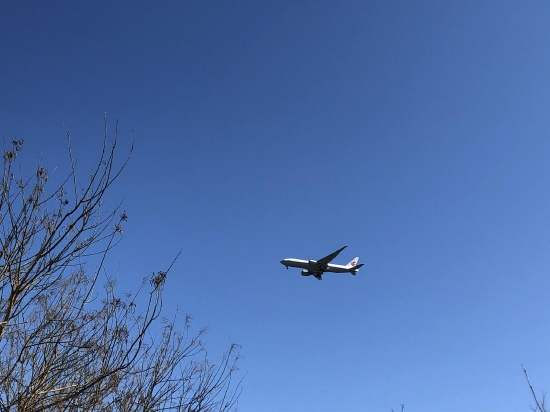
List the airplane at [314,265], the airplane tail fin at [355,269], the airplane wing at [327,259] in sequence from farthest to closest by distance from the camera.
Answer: the airplane tail fin at [355,269], the airplane at [314,265], the airplane wing at [327,259]

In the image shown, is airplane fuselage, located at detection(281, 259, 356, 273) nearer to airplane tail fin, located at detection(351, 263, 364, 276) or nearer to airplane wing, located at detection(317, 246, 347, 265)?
airplane wing, located at detection(317, 246, 347, 265)

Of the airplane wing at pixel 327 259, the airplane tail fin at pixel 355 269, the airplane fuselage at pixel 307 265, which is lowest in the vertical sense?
the airplane wing at pixel 327 259

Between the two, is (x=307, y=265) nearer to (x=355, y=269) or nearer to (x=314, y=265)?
(x=314, y=265)

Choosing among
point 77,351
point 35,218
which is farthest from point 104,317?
point 35,218

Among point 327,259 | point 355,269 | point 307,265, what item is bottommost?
point 327,259

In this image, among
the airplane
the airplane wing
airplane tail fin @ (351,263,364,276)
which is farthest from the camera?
airplane tail fin @ (351,263,364,276)

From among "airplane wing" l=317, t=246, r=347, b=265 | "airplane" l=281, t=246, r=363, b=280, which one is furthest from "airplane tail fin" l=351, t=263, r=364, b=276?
"airplane wing" l=317, t=246, r=347, b=265

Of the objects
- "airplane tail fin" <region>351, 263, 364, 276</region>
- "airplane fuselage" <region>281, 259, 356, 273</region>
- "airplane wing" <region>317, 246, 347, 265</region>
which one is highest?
"airplane tail fin" <region>351, 263, 364, 276</region>

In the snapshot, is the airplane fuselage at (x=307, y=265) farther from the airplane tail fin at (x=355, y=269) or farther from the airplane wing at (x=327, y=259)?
the airplane tail fin at (x=355, y=269)

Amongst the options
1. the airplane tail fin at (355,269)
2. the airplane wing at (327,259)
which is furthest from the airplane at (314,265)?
the airplane tail fin at (355,269)

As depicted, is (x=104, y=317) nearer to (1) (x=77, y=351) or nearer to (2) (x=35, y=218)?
(1) (x=77, y=351)

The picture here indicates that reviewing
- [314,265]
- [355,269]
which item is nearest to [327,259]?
[314,265]

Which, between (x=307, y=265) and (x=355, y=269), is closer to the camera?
(x=307, y=265)

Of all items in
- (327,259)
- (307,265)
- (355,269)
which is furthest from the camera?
(355,269)
